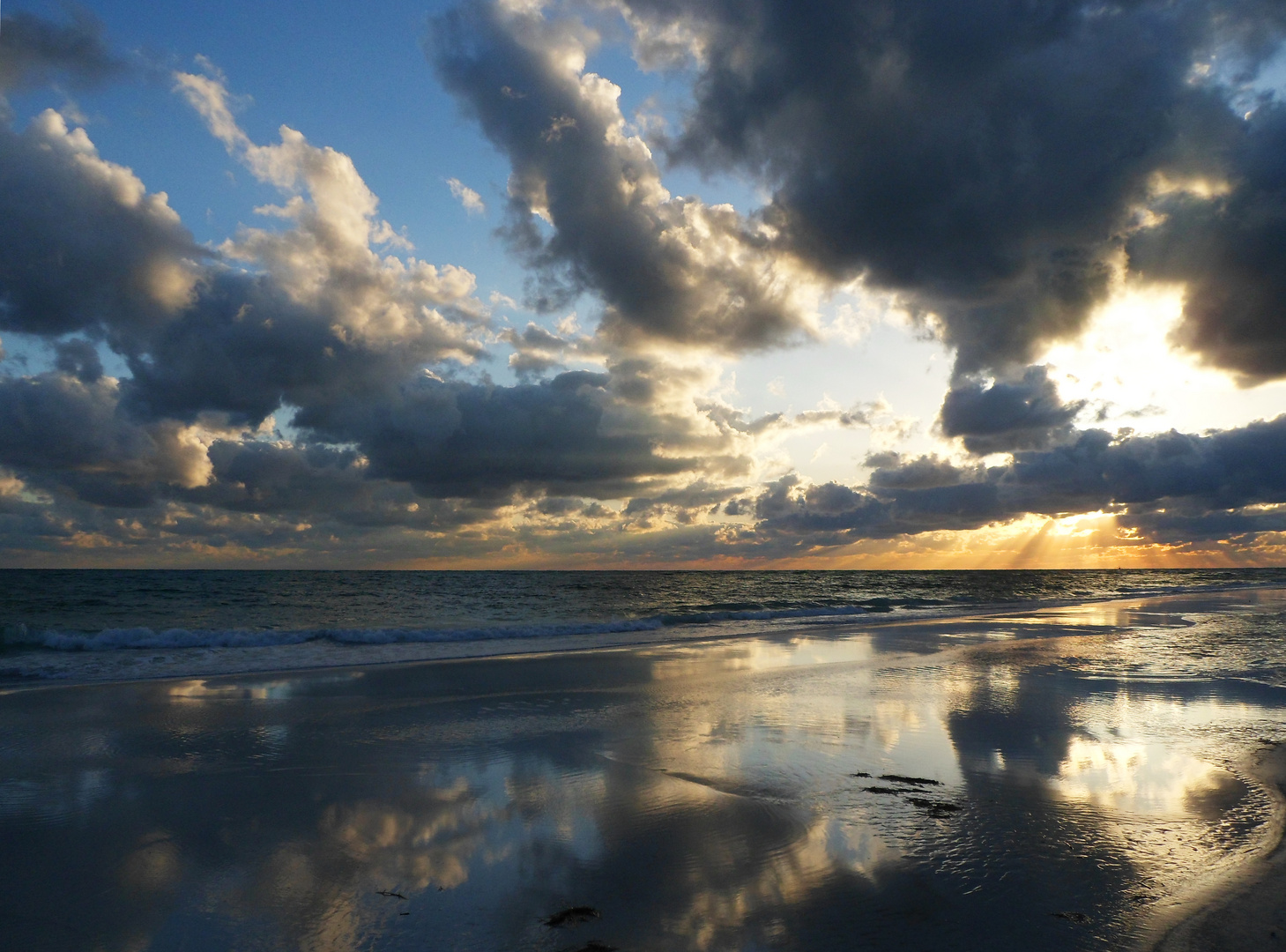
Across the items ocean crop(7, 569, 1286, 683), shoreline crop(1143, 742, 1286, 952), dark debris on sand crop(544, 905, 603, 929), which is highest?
shoreline crop(1143, 742, 1286, 952)

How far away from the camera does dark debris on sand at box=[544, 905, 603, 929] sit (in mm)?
4730

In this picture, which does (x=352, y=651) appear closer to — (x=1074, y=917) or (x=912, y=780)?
(x=912, y=780)

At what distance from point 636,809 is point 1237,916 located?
187 inches

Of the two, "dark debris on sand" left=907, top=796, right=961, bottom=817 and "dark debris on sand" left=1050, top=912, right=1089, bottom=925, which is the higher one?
"dark debris on sand" left=1050, top=912, right=1089, bottom=925

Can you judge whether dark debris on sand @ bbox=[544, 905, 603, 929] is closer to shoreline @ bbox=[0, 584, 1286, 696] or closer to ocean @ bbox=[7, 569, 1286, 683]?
shoreline @ bbox=[0, 584, 1286, 696]

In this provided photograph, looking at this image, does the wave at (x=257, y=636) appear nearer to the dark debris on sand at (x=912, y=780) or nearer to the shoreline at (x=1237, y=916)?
the dark debris on sand at (x=912, y=780)

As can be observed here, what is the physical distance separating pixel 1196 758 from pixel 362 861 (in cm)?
963

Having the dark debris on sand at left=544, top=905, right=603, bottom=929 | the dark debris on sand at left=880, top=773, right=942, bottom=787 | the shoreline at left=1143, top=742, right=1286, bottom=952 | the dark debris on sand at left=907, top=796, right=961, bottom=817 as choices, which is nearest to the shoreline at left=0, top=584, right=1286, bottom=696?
the dark debris on sand at left=880, top=773, right=942, bottom=787

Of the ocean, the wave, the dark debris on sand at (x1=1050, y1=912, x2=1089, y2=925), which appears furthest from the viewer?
the wave

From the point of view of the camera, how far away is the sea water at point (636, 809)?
16.0 feet

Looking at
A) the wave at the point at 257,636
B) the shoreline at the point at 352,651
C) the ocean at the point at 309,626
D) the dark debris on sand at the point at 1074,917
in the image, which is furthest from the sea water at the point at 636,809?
the wave at the point at 257,636

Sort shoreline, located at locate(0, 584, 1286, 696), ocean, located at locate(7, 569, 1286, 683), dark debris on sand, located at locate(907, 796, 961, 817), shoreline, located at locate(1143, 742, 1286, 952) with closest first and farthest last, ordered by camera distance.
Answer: shoreline, located at locate(1143, 742, 1286, 952)
dark debris on sand, located at locate(907, 796, 961, 817)
shoreline, located at locate(0, 584, 1286, 696)
ocean, located at locate(7, 569, 1286, 683)

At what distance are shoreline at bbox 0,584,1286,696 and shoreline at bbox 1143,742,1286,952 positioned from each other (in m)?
17.9

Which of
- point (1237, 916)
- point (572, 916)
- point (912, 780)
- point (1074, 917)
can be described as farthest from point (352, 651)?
point (1237, 916)
